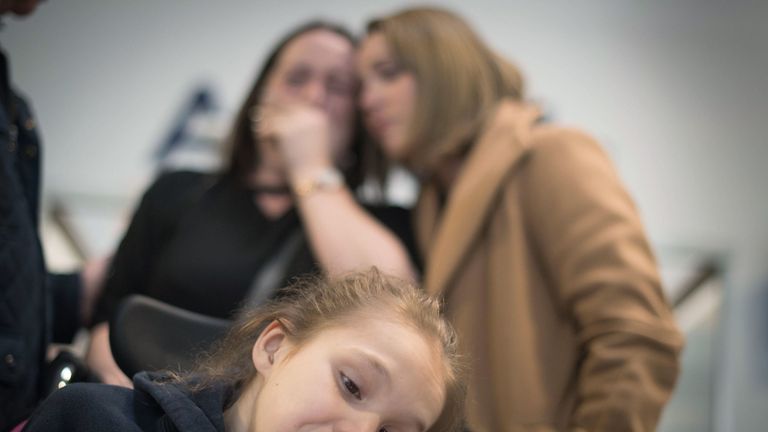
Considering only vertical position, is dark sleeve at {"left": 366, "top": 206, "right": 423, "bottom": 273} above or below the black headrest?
below

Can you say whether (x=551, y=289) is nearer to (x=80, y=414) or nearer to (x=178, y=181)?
(x=178, y=181)

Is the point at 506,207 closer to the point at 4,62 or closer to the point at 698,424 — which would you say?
the point at 4,62

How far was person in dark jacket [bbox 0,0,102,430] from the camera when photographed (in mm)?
1008

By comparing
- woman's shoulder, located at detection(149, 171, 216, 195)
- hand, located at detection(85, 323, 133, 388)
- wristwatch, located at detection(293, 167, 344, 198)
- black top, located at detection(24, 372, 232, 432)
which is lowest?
woman's shoulder, located at detection(149, 171, 216, 195)

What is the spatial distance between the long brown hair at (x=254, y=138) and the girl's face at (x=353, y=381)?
2.85ft

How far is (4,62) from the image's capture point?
1161 millimetres

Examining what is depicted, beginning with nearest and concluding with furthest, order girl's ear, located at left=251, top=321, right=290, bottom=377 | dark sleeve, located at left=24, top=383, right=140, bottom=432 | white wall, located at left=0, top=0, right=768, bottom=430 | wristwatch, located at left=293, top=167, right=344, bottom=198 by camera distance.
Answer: dark sleeve, located at left=24, top=383, right=140, bottom=432
girl's ear, located at left=251, top=321, right=290, bottom=377
wristwatch, located at left=293, top=167, right=344, bottom=198
white wall, located at left=0, top=0, right=768, bottom=430

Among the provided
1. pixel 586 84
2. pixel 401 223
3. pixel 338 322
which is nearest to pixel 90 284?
pixel 401 223

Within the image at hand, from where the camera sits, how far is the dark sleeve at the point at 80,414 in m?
0.80

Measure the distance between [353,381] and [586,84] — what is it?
8.81 feet

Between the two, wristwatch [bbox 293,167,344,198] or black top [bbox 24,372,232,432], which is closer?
black top [bbox 24,372,232,432]

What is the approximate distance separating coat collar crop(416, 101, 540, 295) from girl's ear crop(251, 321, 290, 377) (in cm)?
52

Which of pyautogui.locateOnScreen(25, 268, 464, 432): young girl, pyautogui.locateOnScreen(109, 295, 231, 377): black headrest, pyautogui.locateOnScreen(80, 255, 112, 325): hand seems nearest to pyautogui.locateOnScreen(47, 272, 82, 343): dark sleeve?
pyautogui.locateOnScreen(80, 255, 112, 325): hand

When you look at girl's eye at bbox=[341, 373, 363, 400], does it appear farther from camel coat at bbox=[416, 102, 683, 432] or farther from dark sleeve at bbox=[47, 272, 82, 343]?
dark sleeve at bbox=[47, 272, 82, 343]
